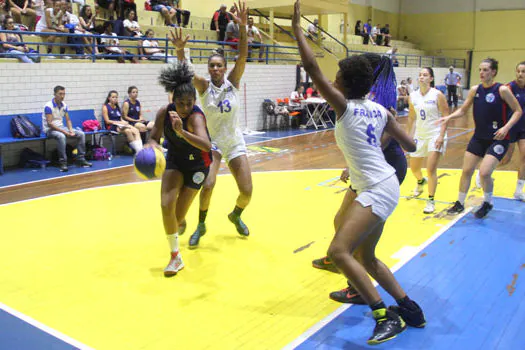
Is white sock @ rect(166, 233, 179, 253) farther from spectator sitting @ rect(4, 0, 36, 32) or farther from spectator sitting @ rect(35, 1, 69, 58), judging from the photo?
spectator sitting @ rect(4, 0, 36, 32)

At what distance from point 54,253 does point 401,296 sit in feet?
11.8

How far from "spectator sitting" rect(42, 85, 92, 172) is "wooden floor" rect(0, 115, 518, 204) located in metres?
0.86

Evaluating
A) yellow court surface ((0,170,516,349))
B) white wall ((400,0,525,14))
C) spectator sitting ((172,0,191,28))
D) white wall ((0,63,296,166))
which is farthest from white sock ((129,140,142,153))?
white wall ((400,0,525,14))

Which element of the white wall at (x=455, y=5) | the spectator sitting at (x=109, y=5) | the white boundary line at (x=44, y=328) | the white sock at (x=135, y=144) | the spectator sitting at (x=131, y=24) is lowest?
the white boundary line at (x=44, y=328)

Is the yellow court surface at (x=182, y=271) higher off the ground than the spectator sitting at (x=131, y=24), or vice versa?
the spectator sitting at (x=131, y=24)

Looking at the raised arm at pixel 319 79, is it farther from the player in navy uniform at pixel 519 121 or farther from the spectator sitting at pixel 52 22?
the spectator sitting at pixel 52 22

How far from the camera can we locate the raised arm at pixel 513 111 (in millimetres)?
6211

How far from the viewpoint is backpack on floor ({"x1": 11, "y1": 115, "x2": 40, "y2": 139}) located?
9.80 m

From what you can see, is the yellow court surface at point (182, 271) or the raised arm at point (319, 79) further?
the yellow court surface at point (182, 271)

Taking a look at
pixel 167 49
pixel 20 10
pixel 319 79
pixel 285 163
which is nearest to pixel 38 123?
pixel 20 10

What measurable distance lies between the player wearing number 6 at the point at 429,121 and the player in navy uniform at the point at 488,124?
0.34 m

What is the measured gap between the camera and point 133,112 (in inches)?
461

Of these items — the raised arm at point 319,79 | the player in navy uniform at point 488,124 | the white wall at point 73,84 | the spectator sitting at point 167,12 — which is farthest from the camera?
the spectator sitting at point 167,12

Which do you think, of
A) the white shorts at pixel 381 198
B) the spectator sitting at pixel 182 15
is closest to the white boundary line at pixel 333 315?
the white shorts at pixel 381 198
